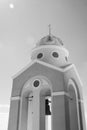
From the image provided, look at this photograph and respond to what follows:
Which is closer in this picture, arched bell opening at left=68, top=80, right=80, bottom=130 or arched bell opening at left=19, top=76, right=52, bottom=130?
arched bell opening at left=19, top=76, right=52, bottom=130

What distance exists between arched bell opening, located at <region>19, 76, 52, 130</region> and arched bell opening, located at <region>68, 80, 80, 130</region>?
6.87ft

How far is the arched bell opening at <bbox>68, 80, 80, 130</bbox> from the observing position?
44.7 feet

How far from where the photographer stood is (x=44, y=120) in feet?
42.8

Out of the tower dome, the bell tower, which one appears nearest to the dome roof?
the tower dome

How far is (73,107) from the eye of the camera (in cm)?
1438

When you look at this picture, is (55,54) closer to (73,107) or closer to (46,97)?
(46,97)

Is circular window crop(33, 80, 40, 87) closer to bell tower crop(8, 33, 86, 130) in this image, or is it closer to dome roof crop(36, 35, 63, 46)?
bell tower crop(8, 33, 86, 130)

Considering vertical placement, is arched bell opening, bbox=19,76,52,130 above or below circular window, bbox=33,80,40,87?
below

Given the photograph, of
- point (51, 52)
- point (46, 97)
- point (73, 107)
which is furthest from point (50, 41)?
point (73, 107)

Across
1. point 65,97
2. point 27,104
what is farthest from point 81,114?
point 27,104

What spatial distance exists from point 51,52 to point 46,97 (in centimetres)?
503

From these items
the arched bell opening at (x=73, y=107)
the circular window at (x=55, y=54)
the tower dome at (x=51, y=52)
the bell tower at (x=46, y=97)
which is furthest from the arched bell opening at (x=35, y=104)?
the circular window at (x=55, y=54)

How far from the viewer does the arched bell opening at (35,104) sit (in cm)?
1294

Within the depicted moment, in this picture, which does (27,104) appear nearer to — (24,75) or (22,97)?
(22,97)
